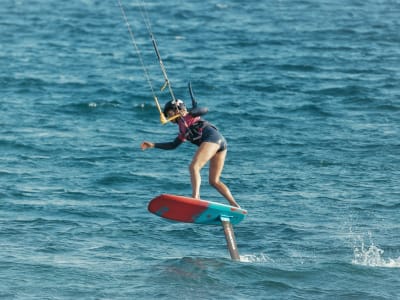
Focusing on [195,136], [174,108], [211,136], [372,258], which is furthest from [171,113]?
[372,258]

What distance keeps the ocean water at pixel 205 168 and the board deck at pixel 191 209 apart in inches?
40.7

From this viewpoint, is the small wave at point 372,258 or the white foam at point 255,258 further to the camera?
the white foam at point 255,258

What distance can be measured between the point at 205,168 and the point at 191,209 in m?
9.72

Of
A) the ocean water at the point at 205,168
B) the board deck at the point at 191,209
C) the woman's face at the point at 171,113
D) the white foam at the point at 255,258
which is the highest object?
the woman's face at the point at 171,113

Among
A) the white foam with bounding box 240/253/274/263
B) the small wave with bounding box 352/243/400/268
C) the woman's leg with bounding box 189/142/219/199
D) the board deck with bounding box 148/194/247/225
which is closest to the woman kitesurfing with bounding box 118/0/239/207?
the woman's leg with bounding box 189/142/219/199

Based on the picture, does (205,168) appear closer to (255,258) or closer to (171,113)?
(255,258)

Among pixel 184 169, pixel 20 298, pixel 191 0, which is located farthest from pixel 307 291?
pixel 191 0

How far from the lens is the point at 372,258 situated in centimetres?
1808

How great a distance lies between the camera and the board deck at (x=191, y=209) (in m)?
15.9

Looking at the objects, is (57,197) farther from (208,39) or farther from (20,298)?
(208,39)

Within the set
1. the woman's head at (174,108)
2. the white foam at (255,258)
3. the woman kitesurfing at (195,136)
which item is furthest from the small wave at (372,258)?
the woman's head at (174,108)

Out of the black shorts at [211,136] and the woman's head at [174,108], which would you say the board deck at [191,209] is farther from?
the woman's head at [174,108]

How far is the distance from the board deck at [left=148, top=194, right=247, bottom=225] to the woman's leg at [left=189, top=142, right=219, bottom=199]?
0.91 feet

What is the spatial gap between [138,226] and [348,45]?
2481 centimetres
